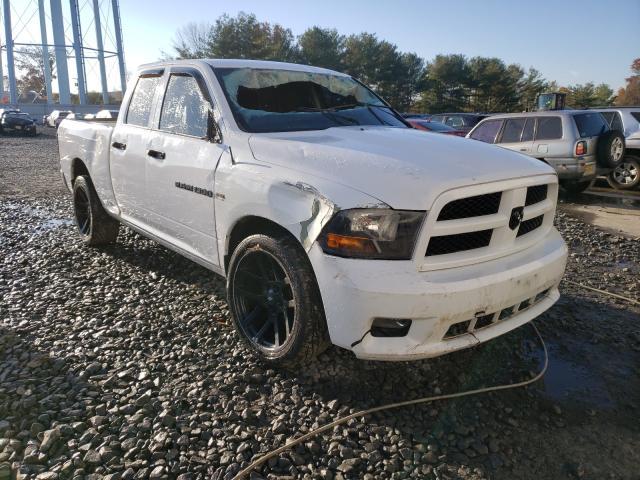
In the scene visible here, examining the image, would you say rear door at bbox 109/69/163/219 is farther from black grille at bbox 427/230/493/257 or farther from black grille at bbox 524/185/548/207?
black grille at bbox 524/185/548/207

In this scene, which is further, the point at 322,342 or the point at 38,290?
the point at 38,290

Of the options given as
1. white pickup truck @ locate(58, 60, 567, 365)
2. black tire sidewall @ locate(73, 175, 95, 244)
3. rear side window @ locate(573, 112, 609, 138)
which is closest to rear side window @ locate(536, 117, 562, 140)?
rear side window @ locate(573, 112, 609, 138)

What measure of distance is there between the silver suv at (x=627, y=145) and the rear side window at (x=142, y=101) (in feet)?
30.0

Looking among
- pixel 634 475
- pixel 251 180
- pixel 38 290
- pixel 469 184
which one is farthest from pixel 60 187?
pixel 634 475

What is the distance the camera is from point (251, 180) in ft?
9.12

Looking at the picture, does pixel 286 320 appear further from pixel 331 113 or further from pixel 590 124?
pixel 590 124

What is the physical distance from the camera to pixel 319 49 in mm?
52062

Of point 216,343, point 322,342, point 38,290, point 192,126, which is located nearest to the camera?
point 322,342

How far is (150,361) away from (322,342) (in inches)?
44.2

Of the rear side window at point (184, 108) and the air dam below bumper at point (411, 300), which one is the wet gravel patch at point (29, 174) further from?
the air dam below bumper at point (411, 300)

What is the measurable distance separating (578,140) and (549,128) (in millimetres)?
661

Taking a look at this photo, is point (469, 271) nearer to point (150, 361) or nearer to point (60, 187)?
point (150, 361)

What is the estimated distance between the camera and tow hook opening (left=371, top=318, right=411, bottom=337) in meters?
2.33

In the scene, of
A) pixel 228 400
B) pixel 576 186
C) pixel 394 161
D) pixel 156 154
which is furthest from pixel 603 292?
pixel 576 186
